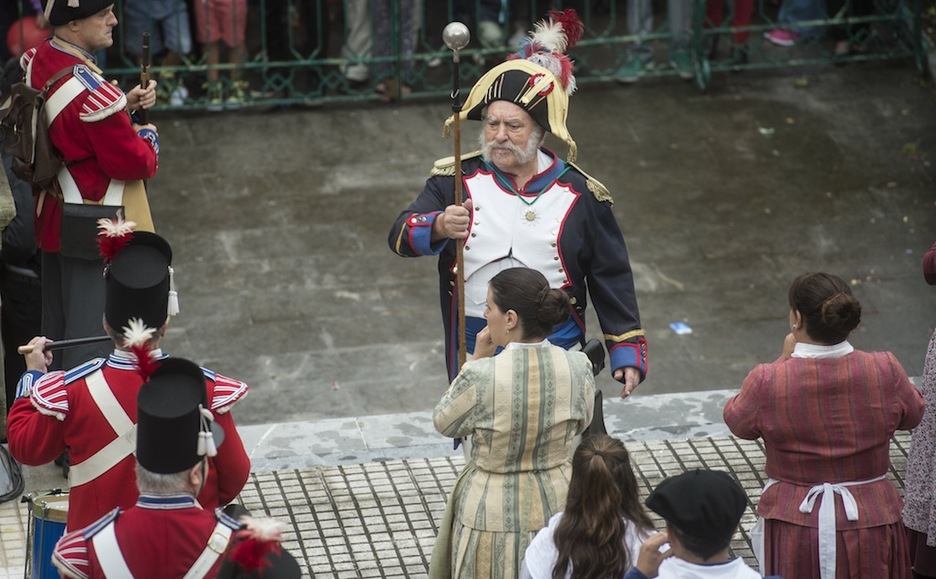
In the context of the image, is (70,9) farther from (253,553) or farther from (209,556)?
(253,553)

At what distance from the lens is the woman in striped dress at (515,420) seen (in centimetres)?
530

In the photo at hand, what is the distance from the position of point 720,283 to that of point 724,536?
18.5 feet

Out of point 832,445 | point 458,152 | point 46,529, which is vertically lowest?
point 46,529

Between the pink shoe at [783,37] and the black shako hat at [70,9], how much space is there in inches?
278

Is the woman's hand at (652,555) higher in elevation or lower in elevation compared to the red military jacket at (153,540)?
lower

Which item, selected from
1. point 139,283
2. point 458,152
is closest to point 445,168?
point 458,152

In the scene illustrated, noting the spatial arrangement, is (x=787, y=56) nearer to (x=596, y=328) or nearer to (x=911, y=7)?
(x=911, y=7)

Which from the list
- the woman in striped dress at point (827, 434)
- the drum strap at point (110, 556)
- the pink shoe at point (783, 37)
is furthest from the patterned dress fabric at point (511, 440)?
the pink shoe at point (783, 37)

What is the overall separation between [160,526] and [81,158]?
271cm

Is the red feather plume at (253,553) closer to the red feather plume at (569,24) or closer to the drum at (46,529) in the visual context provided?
the drum at (46,529)

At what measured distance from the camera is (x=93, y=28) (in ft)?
22.5

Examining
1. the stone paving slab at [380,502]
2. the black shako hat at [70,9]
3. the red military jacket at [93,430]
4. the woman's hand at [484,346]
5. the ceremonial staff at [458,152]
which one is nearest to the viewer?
the red military jacket at [93,430]

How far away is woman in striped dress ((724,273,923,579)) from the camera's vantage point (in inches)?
212

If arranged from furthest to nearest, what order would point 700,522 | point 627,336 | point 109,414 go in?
point 627,336 < point 109,414 < point 700,522
